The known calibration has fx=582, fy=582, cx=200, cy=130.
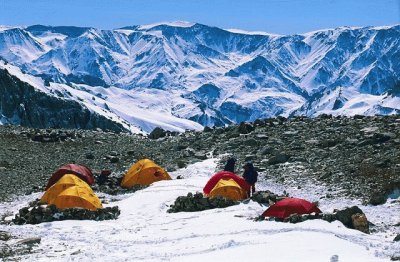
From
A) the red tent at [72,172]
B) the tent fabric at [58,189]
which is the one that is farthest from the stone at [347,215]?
the red tent at [72,172]

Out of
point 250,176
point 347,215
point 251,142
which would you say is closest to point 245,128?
point 251,142

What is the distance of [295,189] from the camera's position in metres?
33.4

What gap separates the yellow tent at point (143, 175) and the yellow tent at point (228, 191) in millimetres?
7793

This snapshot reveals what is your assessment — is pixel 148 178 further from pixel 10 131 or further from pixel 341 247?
pixel 10 131

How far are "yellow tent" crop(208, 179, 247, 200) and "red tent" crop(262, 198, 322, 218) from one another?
18.1 ft

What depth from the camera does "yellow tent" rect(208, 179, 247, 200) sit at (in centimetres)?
2950

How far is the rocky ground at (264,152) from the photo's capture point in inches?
1312

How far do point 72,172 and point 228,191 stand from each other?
1066 centimetres

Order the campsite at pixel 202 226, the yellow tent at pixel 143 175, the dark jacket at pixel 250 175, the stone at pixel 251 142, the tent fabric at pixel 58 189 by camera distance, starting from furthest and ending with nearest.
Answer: the stone at pixel 251 142, the yellow tent at pixel 143 175, the dark jacket at pixel 250 175, the tent fabric at pixel 58 189, the campsite at pixel 202 226

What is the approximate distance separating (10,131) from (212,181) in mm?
32365

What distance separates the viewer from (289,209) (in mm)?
23688

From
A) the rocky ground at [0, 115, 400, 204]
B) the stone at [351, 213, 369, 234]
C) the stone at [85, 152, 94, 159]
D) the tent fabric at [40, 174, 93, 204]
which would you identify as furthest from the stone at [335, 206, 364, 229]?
the stone at [85, 152, 94, 159]

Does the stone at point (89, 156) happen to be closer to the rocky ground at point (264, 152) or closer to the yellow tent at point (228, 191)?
the rocky ground at point (264, 152)

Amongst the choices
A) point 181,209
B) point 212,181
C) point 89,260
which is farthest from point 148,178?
point 89,260
